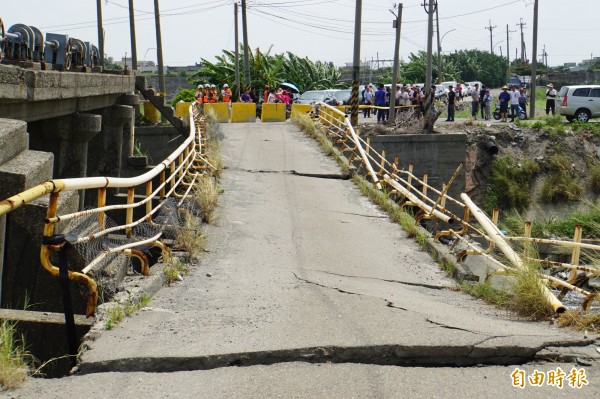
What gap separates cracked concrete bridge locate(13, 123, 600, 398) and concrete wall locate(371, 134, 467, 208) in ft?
60.9

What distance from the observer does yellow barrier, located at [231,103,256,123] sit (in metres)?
33.3

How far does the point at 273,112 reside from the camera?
1342 inches

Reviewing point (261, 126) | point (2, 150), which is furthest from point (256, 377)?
point (261, 126)

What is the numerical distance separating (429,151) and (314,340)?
23.8 meters

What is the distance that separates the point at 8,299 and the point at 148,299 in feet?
11.0

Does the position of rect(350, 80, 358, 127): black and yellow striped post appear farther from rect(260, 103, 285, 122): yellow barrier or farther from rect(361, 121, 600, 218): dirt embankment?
rect(260, 103, 285, 122): yellow barrier

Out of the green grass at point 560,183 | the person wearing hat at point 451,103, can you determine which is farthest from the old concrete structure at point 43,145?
the person wearing hat at point 451,103

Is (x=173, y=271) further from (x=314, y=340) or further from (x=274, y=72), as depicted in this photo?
(x=274, y=72)

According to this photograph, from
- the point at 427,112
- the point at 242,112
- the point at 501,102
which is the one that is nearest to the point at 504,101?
the point at 501,102

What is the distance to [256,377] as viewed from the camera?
5.38 m

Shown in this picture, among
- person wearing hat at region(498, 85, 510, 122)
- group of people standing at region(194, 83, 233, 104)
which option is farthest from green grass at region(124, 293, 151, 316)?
person wearing hat at region(498, 85, 510, 122)

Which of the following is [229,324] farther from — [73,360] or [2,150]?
[2,150]

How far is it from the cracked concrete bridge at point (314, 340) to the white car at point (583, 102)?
28230 millimetres

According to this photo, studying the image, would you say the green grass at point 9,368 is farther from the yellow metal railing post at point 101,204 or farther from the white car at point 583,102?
the white car at point 583,102
